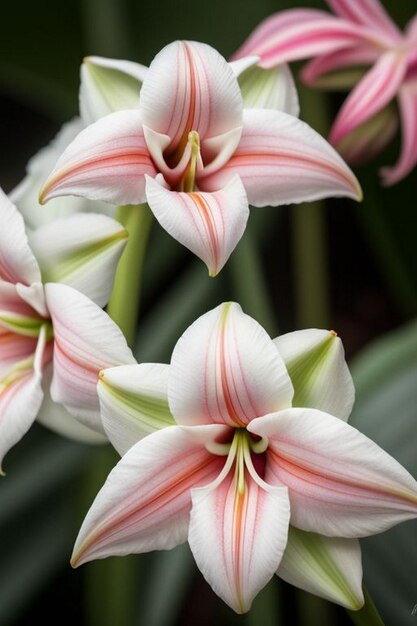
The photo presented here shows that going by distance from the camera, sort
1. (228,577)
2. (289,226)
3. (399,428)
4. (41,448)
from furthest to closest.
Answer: (289,226)
(41,448)
(399,428)
(228,577)

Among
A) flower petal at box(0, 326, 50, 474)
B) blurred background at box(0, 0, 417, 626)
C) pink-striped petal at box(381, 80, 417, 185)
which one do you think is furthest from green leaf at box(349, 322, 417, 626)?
flower petal at box(0, 326, 50, 474)

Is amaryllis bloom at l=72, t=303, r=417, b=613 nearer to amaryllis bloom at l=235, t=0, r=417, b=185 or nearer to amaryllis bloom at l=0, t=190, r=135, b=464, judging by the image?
amaryllis bloom at l=0, t=190, r=135, b=464

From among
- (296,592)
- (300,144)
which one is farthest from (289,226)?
(300,144)

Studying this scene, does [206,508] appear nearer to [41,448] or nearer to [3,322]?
[3,322]

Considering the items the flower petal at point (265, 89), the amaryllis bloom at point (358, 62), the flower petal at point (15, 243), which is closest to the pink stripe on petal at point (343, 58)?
the amaryllis bloom at point (358, 62)

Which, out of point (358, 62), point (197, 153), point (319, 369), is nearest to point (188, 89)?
point (197, 153)

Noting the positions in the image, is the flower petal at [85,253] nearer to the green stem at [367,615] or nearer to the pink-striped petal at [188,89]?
the pink-striped petal at [188,89]
